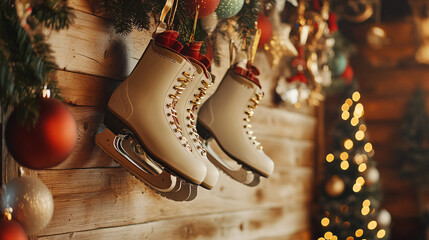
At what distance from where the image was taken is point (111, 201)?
1248 millimetres

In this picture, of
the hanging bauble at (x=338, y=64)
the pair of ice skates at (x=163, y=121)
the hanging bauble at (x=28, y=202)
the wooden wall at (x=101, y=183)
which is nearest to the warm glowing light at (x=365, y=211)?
the hanging bauble at (x=338, y=64)

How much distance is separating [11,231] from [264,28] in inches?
40.3

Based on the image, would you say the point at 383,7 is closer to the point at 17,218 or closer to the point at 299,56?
the point at 299,56

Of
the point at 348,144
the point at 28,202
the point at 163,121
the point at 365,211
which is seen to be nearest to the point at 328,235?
the point at 365,211

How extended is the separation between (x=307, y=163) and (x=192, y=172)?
149 centimetres

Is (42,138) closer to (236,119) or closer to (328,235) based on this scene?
(236,119)

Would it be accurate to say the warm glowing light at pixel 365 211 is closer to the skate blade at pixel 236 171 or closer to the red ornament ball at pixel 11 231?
the skate blade at pixel 236 171

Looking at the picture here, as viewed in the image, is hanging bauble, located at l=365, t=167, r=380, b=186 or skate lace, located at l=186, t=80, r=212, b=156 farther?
hanging bauble, located at l=365, t=167, r=380, b=186

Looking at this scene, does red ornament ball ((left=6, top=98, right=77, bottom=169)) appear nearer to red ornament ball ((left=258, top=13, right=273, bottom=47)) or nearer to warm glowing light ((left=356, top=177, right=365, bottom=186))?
red ornament ball ((left=258, top=13, right=273, bottom=47))

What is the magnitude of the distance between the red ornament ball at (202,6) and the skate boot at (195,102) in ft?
0.28

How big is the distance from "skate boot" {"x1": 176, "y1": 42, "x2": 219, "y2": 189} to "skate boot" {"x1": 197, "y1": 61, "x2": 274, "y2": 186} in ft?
0.49

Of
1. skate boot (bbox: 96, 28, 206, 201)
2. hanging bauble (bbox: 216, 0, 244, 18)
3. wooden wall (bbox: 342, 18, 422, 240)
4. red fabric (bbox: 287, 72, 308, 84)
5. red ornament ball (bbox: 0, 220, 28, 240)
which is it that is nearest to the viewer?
red ornament ball (bbox: 0, 220, 28, 240)

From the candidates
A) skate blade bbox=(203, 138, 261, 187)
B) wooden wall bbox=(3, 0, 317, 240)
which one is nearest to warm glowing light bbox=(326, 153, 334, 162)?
wooden wall bbox=(3, 0, 317, 240)

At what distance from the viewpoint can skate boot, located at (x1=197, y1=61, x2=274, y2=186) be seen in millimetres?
1292
